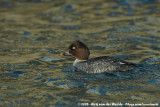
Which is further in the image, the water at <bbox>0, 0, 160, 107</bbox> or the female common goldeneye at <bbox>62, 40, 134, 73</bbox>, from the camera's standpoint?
the female common goldeneye at <bbox>62, 40, 134, 73</bbox>

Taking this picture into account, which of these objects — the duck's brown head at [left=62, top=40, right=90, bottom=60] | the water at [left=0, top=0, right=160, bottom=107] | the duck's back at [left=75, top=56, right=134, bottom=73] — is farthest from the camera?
the duck's brown head at [left=62, top=40, right=90, bottom=60]

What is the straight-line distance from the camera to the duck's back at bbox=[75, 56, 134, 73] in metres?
9.82

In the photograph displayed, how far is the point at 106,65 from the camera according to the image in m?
9.98

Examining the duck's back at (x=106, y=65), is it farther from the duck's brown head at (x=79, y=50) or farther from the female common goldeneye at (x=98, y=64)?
the duck's brown head at (x=79, y=50)

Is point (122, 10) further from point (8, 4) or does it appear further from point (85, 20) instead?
point (8, 4)

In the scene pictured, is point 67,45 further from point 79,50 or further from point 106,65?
point 106,65

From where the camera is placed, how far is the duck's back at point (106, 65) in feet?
32.2

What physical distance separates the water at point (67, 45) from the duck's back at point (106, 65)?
0.90 feet

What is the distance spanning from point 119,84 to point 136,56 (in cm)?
360

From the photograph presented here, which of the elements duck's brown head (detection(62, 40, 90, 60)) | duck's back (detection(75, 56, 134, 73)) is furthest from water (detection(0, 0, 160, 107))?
duck's brown head (detection(62, 40, 90, 60))

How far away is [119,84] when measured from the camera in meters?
8.82

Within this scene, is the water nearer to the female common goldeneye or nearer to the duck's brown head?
the female common goldeneye

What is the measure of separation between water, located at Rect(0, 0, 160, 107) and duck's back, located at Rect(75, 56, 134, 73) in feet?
0.90

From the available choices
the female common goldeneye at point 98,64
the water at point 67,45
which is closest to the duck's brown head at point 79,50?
the female common goldeneye at point 98,64
